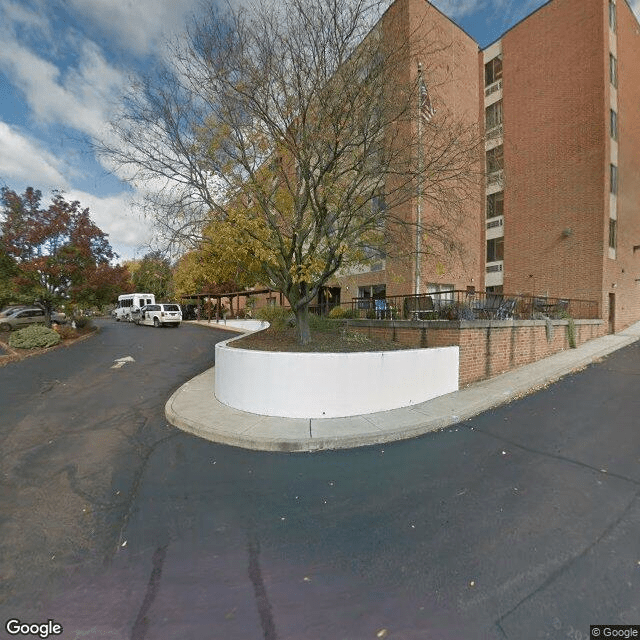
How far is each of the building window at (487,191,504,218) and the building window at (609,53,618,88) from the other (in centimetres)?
609

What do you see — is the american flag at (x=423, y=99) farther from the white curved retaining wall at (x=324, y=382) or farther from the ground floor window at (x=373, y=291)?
the ground floor window at (x=373, y=291)

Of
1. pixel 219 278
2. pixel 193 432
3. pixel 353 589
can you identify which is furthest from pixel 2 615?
pixel 219 278

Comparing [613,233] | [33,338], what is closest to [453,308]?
[613,233]

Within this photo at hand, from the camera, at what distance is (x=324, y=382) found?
5.72m

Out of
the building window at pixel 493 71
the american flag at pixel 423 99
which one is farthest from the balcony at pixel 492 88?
the american flag at pixel 423 99

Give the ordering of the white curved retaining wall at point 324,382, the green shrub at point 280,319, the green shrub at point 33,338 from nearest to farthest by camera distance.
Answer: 1. the white curved retaining wall at point 324,382
2. the green shrub at point 280,319
3. the green shrub at point 33,338

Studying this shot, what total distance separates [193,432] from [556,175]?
64.8 feet

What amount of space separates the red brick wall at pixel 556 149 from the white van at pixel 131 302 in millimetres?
31152

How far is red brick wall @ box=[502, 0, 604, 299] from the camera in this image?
14758 mm

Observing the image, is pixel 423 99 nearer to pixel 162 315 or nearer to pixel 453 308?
pixel 453 308

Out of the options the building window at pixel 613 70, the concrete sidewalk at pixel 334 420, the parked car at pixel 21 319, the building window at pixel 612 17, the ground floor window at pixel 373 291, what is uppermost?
the building window at pixel 612 17

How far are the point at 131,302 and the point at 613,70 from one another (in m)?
39.4

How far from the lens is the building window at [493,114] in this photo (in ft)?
62.1

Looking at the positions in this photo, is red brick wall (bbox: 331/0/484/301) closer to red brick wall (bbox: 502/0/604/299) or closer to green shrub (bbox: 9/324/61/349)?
red brick wall (bbox: 502/0/604/299)
